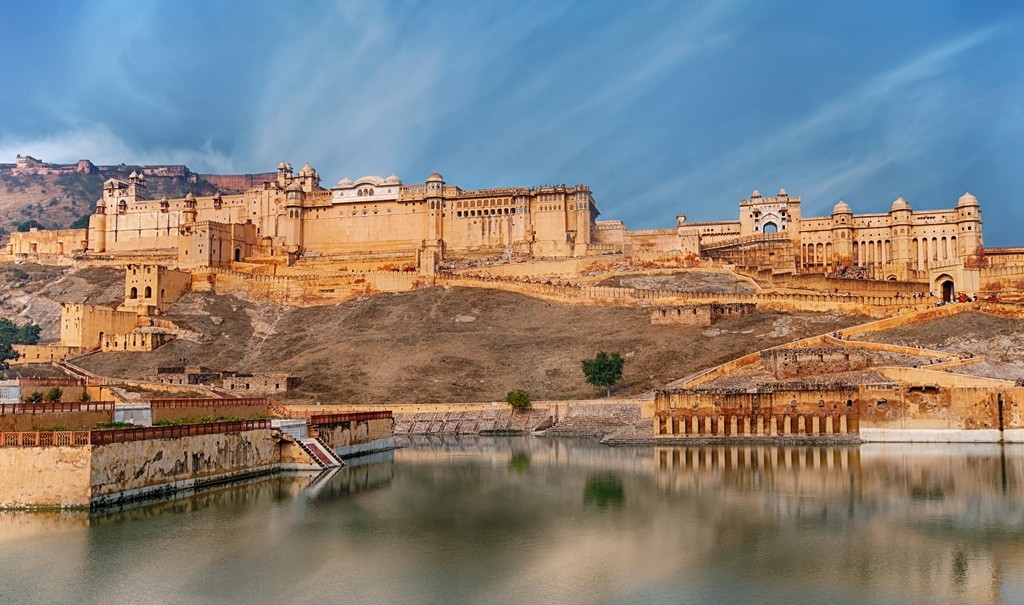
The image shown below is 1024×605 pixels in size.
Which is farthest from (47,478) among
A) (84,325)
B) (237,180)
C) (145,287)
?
(237,180)

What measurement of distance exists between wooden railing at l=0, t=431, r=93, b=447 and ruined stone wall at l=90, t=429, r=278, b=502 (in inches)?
23.5

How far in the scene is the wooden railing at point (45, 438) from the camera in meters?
27.7

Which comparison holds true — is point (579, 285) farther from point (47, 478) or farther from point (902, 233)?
point (47, 478)

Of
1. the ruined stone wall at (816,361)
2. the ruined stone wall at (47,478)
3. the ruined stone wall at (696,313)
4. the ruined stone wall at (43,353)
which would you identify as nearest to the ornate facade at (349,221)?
the ruined stone wall at (43,353)

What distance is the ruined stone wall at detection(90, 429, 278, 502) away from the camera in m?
28.7

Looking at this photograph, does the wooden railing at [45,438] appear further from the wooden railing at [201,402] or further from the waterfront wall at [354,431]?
the waterfront wall at [354,431]

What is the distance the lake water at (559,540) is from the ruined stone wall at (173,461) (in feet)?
3.33

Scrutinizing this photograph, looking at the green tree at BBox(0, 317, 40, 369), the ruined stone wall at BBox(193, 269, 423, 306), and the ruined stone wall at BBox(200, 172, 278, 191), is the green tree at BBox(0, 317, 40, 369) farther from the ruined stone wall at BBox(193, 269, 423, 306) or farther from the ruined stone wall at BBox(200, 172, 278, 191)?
the ruined stone wall at BBox(200, 172, 278, 191)

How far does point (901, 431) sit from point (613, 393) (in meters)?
18.7

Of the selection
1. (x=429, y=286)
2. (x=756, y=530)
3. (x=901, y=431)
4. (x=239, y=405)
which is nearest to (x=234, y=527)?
(x=756, y=530)

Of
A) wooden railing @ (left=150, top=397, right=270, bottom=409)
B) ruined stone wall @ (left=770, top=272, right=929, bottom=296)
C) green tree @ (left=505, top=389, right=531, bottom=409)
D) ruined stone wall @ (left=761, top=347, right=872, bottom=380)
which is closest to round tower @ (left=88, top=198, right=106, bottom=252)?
green tree @ (left=505, top=389, right=531, bottom=409)

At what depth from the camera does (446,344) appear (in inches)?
2881

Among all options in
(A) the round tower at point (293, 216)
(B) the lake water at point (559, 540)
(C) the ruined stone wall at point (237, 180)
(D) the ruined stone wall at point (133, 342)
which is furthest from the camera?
(C) the ruined stone wall at point (237, 180)

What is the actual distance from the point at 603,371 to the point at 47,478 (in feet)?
128
